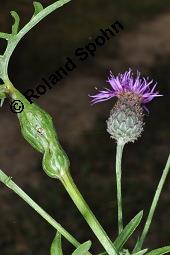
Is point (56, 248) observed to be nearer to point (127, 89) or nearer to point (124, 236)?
point (124, 236)

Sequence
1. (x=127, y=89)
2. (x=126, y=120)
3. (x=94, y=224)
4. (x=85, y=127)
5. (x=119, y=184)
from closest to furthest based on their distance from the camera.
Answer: (x=94, y=224) < (x=119, y=184) < (x=126, y=120) < (x=127, y=89) < (x=85, y=127)

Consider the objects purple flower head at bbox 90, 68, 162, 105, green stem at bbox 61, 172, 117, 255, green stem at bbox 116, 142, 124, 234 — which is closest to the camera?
green stem at bbox 61, 172, 117, 255

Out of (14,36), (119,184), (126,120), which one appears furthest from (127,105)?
(14,36)

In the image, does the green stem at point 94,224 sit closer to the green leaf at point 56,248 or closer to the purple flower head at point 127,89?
the green leaf at point 56,248

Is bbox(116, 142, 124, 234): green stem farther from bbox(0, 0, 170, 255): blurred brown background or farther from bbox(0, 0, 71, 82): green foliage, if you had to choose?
bbox(0, 0, 170, 255): blurred brown background

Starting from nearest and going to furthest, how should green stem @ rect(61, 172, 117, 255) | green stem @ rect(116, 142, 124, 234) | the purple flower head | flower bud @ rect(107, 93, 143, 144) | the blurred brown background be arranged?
green stem @ rect(61, 172, 117, 255) → green stem @ rect(116, 142, 124, 234) → flower bud @ rect(107, 93, 143, 144) → the purple flower head → the blurred brown background

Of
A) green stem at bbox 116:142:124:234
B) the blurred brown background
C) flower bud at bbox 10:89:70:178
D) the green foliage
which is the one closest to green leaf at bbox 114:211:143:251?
green stem at bbox 116:142:124:234

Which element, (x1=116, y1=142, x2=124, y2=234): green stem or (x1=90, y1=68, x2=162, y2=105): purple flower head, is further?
(x1=90, y1=68, x2=162, y2=105): purple flower head

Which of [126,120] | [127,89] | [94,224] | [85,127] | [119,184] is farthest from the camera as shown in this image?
[85,127]
